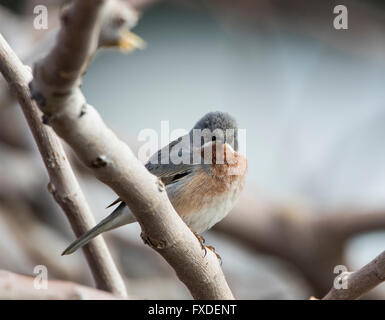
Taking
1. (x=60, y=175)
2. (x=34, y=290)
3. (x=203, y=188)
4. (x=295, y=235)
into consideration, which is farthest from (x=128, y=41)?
(x=295, y=235)

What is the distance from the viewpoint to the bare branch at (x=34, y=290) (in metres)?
1.22

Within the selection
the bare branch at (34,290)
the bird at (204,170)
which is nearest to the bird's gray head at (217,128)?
the bird at (204,170)

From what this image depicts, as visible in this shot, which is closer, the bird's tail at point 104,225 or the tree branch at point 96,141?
the tree branch at point 96,141

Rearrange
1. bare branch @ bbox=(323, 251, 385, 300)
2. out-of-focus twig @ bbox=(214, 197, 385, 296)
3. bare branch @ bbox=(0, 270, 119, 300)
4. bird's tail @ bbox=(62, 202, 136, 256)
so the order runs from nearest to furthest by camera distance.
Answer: bare branch @ bbox=(0, 270, 119, 300) < bare branch @ bbox=(323, 251, 385, 300) < bird's tail @ bbox=(62, 202, 136, 256) < out-of-focus twig @ bbox=(214, 197, 385, 296)

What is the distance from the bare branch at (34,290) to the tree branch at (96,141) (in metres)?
0.26

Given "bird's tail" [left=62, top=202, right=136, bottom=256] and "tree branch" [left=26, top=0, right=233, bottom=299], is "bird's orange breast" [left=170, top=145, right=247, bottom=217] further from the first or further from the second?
"tree branch" [left=26, top=0, right=233, bottom=299]

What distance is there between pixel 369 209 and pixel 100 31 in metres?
3.52

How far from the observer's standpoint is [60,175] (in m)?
2.08

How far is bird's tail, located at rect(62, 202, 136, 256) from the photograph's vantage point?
216 centimetres

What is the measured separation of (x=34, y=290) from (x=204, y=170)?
1460mm

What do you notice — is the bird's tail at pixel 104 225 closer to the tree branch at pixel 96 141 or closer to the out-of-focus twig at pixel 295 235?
the tree branch at pixel 96 141

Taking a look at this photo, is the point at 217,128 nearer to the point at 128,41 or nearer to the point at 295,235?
the point at 128,41

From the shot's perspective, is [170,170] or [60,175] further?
[170,170]
